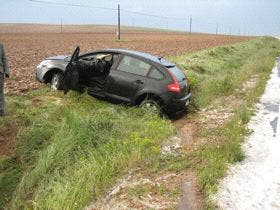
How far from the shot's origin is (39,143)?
27.7 ft

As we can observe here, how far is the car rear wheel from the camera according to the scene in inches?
414

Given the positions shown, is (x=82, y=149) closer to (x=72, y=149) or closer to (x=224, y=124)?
(x=72, y=149)

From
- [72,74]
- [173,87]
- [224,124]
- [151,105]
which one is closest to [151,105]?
[151,105]

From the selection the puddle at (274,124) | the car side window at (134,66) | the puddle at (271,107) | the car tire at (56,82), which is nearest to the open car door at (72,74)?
the car tire at (56,82)

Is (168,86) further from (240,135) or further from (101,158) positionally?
(101,158)

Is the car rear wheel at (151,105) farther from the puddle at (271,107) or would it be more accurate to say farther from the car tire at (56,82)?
the puddle at (271,107)

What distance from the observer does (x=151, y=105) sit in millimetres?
10617

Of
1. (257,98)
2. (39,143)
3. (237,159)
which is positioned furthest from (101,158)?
(257,98)

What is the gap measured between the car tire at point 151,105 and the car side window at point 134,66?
0.69 m

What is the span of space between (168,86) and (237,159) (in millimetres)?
3167

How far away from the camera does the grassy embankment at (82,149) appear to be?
666 cm

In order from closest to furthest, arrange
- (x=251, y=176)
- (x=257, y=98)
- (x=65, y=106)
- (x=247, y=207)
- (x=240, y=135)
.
A: (x=247, y=207)
(x=251, y=176)
(x=240, y=135)
(x=65, y=106)
(x=257, y=98)

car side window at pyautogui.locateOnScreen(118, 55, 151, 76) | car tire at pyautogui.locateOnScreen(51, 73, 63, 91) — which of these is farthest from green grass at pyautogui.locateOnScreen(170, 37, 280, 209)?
car tire at pyautogui.locateOnScreen(51, 73, 63, 91)

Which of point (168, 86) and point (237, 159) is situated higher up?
point (168, 86)
